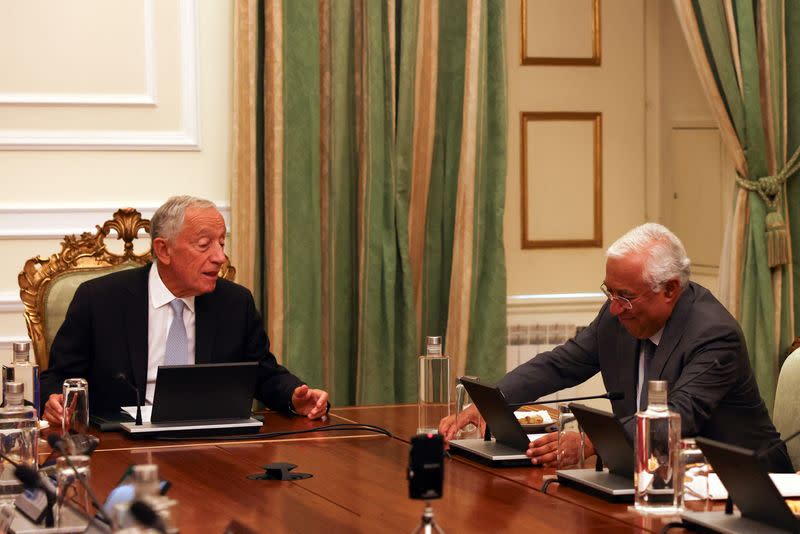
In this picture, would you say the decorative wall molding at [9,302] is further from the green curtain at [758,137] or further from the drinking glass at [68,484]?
the green curtain at [758,137]

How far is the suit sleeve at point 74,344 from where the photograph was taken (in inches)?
142

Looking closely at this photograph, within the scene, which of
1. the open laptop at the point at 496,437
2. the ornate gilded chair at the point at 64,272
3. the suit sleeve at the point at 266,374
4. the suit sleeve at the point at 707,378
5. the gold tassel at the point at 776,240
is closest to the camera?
the open laptop at the point at 496,437

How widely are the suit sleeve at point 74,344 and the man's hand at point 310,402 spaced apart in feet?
2.14

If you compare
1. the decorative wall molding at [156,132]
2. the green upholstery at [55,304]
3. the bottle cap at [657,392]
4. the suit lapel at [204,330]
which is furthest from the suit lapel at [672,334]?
the decorative wall molding at [156,132]

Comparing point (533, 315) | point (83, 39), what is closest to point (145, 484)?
point (83, 39)

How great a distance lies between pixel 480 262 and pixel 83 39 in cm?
171

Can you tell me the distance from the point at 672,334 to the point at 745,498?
3.53 ft

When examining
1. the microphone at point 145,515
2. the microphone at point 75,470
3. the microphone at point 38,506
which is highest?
the microphone at point 145,515

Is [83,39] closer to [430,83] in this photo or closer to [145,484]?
[430,83]

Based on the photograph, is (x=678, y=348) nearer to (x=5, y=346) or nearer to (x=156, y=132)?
(x=156, y=132)

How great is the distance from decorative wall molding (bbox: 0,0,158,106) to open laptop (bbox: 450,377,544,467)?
2.12 metres

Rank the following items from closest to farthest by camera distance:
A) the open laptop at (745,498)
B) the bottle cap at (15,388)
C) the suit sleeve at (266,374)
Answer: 1. the open laptop at (745,498)
2. the bottle cap at (15,388)
3. the suit sleeve at (266,374)

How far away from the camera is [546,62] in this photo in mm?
5305

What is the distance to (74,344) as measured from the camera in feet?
12.0
